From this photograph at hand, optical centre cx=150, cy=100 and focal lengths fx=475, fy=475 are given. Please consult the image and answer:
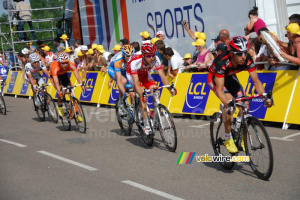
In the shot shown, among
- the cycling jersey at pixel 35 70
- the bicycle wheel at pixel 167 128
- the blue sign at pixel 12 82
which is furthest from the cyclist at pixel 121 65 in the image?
the blue sign at pixel 12 82

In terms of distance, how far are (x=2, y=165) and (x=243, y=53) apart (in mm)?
4966

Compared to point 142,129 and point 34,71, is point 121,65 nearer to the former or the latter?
point 142,129

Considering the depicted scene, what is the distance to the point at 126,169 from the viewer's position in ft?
25.7

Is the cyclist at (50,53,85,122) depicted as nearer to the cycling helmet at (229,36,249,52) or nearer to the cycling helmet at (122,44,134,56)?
the cycling helmet at (122,44,134,56)

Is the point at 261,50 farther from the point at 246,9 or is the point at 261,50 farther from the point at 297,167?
the point at 297,167

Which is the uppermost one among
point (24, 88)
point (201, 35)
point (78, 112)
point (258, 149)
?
point (201, 35)

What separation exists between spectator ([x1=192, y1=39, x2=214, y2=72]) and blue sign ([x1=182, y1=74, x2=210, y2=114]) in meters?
0.31

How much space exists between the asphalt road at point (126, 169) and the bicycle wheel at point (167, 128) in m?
0.17

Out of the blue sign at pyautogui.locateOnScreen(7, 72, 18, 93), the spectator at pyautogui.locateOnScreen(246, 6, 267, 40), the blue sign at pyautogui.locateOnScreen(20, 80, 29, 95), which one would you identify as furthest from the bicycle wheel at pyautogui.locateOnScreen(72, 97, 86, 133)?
the blue sign at pyautogui.locateOnScreen(7, 72, 18, 93)

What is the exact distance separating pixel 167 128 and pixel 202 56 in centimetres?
443

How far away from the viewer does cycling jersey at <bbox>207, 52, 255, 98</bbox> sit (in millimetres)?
6820

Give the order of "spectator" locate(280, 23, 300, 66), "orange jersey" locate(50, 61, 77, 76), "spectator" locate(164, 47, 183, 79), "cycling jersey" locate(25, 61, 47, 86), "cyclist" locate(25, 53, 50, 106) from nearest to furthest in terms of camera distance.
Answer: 1. "spectator" locate(280, 23, 300, 66)
2. "orange jersey" locate(50, 61, 77, 76)
3. "spectator" locate(164, 47, 183, 79)
4. "cyclist" locate(25, 53, 50, 106)
5. "cycling jersey" locate(25, 61, 47, 86)

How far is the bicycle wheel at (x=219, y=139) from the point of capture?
7.32m

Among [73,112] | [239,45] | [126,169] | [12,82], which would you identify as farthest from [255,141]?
[12,82]
